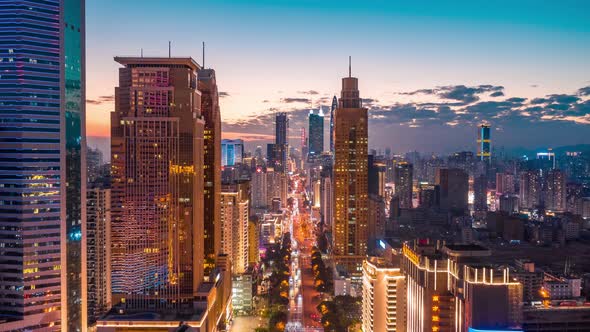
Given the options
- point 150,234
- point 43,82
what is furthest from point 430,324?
point 43,82

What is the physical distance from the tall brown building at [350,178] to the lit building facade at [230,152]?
123 ft

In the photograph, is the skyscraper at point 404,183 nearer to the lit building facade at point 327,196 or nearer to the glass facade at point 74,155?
the lit building facade at point 327,196

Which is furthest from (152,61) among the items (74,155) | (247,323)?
(247,323)

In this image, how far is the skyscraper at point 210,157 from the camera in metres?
28.9

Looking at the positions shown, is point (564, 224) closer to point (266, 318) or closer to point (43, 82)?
point (266, 318)

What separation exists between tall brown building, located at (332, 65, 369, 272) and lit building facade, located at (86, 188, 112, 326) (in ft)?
59.1

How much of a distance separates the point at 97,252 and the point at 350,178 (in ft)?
64.9

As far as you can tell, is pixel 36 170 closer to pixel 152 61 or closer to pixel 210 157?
pixel 152 61

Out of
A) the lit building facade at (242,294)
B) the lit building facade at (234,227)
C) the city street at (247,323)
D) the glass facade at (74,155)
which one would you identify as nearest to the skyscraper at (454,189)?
the lit building facade at (234,227)

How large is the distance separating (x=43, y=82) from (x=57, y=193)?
3.94 meters

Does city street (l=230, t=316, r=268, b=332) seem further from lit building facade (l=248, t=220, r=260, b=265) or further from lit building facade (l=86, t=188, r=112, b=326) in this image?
lit building facade (l=248, t=220, r=260, b=265)

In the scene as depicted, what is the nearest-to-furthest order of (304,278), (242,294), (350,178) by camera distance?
(242,294) → (304,278) → (350,178)

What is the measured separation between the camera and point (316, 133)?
99.8m

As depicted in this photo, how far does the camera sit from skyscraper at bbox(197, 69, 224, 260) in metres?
28.9
